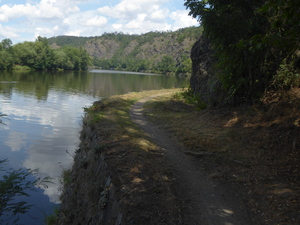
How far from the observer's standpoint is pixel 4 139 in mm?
16250

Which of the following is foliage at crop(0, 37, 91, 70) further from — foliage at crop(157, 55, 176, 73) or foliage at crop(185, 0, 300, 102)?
foliage at crop(185, 0, 300, 102)

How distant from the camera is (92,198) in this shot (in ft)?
23.5

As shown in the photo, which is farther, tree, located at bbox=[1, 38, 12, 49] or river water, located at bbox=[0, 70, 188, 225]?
tree, located at bbox=[1, 38, 12, 49]

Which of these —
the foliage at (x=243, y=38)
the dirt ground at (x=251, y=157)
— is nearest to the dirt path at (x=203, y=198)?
the dirt ground at (x=251, y=157)

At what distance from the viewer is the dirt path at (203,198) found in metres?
4.98

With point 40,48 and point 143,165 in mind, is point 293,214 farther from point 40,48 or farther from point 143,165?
point 40,48

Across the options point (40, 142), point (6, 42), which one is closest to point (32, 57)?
point (6, 42)

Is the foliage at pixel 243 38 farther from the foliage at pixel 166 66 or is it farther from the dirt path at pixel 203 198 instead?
the foliage at pixel 166 66

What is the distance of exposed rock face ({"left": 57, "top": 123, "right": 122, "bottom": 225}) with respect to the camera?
584cm

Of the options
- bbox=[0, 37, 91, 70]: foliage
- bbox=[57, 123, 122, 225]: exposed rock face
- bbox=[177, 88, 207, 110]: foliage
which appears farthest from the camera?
bbox=[0, 37, 91, 70]: foliage

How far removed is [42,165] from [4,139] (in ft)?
16.4

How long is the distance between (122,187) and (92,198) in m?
1.55

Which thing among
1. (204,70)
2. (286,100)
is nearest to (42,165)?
(286,100)

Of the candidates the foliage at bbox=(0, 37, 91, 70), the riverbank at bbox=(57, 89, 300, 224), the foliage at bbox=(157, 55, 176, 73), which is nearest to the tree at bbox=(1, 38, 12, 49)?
the foliage at bbox=(0, 37, 91, 70)
